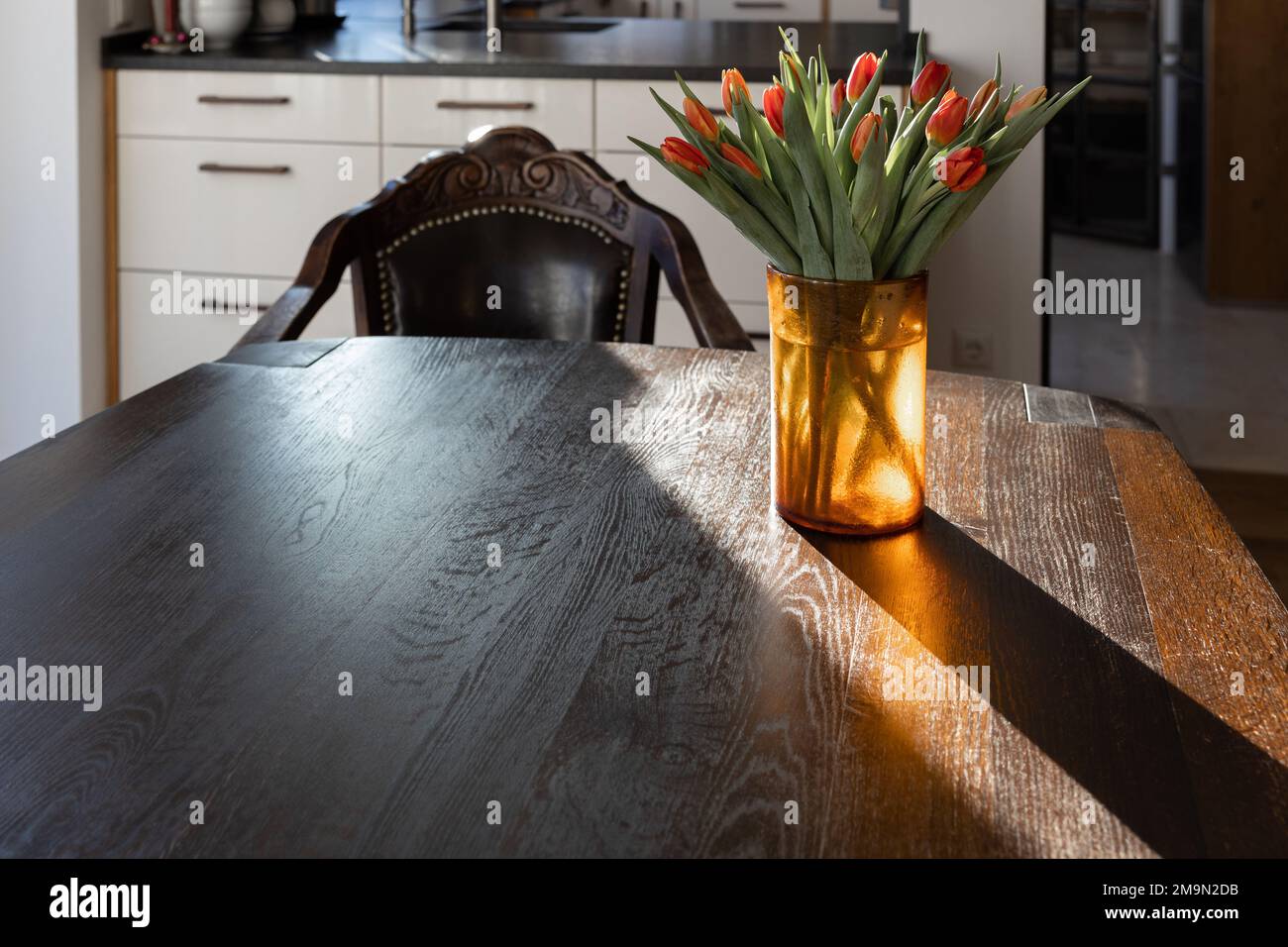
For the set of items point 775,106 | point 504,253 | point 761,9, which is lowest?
point 504,253

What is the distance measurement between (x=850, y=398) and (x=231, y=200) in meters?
2.78

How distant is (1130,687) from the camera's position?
91 cm

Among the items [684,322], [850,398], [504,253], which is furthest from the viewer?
[684,322]

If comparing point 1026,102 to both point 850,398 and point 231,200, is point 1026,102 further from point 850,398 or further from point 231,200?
point 231,200

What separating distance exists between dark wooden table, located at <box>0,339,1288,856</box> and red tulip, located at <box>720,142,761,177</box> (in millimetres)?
284

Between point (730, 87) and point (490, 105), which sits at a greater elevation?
point (490, 105)

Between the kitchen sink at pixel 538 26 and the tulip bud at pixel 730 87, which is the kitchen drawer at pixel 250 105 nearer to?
the kitchen sink at pixel 538 26

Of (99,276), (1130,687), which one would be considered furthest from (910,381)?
(99,276)

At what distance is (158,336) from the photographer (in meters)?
3.67

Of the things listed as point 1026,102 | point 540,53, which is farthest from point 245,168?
point 1026,102

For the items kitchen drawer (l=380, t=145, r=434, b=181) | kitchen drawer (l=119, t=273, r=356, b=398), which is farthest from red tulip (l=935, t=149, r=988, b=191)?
kitchen drawer (l=119, t=273, r=356, b=398)

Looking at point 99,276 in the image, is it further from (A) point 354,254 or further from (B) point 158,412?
(B) point 158,412

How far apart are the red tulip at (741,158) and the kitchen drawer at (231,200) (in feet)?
8.34

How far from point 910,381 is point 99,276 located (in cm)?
298
